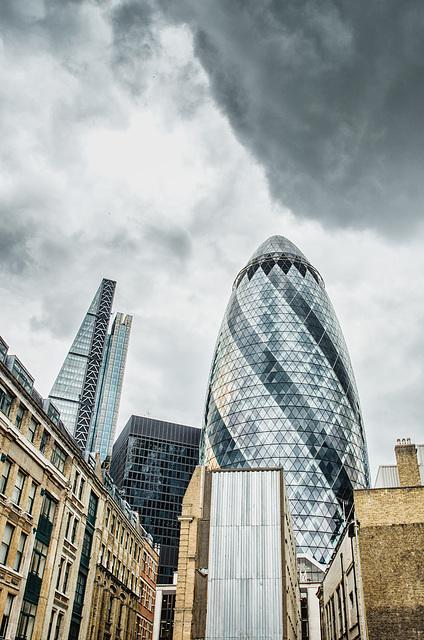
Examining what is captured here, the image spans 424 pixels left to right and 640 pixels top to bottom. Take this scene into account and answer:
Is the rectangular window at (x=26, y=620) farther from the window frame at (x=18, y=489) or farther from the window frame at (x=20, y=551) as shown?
the window frame at (x=18, y=489)

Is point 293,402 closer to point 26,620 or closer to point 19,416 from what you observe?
point 26,620

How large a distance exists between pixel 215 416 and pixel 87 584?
5958cm

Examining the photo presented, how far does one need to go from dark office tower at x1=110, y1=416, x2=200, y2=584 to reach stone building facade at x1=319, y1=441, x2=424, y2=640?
91606 millimetres

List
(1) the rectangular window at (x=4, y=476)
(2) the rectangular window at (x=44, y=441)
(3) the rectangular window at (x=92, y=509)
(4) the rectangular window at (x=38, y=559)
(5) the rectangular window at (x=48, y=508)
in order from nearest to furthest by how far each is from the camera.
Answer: (1) the rectangular window at (x=4, y=476), (4) the rectangular window at (x=38, y=559), (5) the rectangular window at (x=48, y=508), (2) the rectangular window at (x=44, y=441), (3) the rectangular window at (x=92, y=509)

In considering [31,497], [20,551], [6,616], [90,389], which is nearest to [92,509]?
[31,497]

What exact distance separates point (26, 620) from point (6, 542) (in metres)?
4.51

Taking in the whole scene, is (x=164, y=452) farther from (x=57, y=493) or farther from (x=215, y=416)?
(x=57, y=493)

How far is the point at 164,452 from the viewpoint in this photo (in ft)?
407

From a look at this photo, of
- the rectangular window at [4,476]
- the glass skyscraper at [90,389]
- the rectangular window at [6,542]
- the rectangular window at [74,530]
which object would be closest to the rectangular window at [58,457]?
the rectangular window at [74,530]

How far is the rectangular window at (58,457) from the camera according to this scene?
2866 cm

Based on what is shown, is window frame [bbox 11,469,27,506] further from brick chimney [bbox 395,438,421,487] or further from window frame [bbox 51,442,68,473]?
brick chimney [bbox 395,438,421,487]

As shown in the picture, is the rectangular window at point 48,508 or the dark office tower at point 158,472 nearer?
the rectangular window at point 48,508

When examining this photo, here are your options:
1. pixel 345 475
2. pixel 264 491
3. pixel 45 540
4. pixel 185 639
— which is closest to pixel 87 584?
pixel 45 540

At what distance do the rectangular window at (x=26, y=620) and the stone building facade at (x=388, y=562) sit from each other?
14.5 meters
